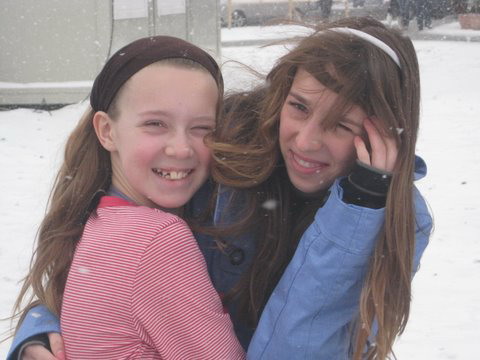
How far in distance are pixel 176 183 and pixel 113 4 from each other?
820cm

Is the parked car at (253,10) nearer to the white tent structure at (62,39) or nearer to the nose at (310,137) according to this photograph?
the white tent structure at (62,39)

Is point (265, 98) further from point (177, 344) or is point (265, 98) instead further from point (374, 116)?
point (177, 344)

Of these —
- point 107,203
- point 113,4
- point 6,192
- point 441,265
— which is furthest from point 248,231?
point 113,4

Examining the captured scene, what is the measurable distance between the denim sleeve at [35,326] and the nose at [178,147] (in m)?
0.69

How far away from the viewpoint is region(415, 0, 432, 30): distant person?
71.5 feet

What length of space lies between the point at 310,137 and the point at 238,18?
2438cm

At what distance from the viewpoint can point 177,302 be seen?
1851 millimetres

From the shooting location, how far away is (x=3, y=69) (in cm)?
1012

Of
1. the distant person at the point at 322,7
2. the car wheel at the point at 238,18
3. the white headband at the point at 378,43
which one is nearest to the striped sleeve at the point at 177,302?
the white headband at the point at 378,43

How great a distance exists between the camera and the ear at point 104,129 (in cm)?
222

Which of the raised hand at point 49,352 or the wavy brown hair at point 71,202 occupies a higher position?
the wavy brown hair at point 71,202

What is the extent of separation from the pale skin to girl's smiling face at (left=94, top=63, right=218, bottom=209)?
40 cm

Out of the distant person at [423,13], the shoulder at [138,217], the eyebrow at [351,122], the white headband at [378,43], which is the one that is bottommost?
the distant person at [423,13]

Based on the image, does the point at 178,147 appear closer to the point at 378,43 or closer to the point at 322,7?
the point at 378,43
